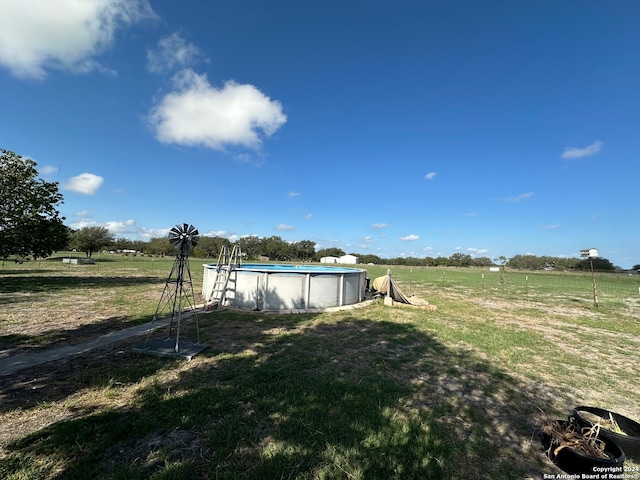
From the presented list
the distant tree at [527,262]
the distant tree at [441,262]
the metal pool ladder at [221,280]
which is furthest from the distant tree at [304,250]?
the metal pool ladder at [221,280]

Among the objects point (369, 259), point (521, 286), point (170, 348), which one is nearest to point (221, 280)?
point (170, 348)

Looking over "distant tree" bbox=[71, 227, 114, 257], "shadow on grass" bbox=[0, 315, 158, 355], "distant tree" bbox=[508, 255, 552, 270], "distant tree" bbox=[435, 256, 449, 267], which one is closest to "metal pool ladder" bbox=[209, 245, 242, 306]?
"shadow on grass" bbox=[0, 315, 158, 355]

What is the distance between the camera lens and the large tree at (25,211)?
16.5 metres

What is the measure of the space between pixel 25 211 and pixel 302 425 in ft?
72.3

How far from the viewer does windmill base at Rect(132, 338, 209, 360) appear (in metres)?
6.35

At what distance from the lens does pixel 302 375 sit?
549 cm

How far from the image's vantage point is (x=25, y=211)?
1697cm

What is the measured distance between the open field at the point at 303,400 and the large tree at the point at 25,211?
1103cm

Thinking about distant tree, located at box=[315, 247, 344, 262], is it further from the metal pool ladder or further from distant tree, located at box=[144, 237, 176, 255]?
the metal pool ladder

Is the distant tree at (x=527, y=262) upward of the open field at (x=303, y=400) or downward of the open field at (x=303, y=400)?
upward

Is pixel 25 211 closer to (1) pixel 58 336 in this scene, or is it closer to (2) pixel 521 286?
(1) pixel 58 336

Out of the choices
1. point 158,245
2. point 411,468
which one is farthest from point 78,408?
point 158,245

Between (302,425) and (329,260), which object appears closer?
(302,425)

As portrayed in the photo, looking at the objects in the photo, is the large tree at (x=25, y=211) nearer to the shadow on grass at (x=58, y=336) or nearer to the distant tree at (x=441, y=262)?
the shadow on grass at (x=58, y=336)
